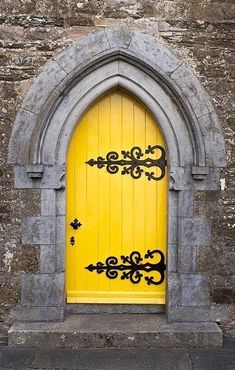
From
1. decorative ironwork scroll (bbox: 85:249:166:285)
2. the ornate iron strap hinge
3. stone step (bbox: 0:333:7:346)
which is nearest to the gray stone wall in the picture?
stone step (bbox: 0:333:7:346)

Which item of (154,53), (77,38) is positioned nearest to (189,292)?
(154,53)

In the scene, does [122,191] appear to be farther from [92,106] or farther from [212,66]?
[212,66]

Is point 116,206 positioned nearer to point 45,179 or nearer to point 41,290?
point 45,179

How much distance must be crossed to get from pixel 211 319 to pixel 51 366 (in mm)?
1686

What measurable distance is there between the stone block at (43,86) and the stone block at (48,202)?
2.69 feet

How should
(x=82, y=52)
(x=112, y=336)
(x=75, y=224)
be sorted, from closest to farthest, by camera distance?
(x=112, y=336) → (x=82, y=52) → (x=75, y=224)

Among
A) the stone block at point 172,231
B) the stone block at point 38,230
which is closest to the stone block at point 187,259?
the stone block at point 172,231

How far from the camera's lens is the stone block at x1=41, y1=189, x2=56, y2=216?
15.5 ft

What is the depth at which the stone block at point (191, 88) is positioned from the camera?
471 cm

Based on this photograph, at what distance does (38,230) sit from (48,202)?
303 mm

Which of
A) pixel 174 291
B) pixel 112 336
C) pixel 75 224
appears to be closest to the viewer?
pixel 112 336

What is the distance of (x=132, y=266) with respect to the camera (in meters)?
5.03

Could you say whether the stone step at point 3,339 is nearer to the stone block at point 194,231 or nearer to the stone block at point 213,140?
the stone block at point 194,231

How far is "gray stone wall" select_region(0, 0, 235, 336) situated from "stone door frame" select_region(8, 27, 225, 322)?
8cm
